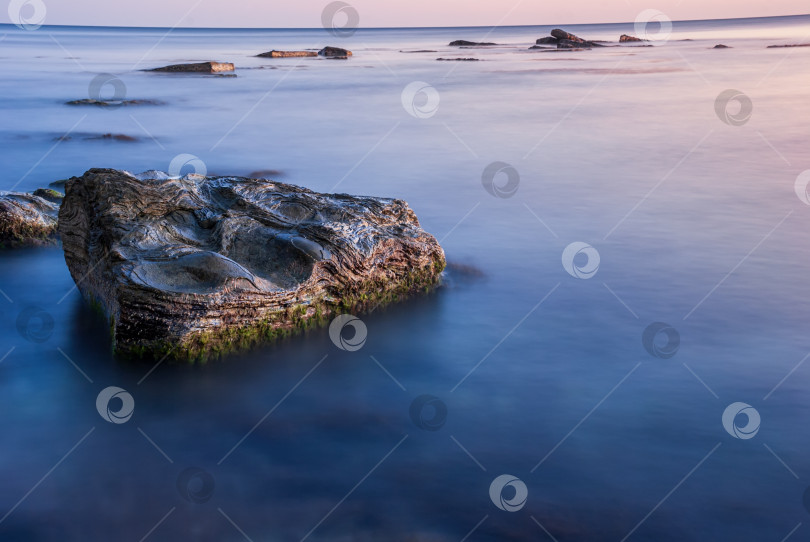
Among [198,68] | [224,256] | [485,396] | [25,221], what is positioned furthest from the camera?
[198,68]

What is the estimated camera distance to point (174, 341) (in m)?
6.84

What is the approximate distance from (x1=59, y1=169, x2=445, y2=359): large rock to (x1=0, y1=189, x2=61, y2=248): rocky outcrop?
2559 mm

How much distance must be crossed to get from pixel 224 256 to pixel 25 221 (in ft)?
15.5

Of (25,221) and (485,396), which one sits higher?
(485,396)

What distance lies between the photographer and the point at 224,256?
725 centimetres

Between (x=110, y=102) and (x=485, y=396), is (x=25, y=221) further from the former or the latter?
(x=110, y=102)

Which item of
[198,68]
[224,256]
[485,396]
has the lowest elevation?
[224,256]

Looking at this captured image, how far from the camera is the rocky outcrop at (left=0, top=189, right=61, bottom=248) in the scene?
10.4 metres

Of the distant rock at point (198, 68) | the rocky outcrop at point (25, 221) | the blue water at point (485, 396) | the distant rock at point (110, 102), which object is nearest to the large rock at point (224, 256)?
the blue water at point (485, 396)

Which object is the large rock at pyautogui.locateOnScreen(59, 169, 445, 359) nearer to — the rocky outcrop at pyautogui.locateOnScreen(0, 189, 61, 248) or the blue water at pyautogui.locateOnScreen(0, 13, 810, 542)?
the blue water at pyautogui.locateOnScreen(0, 13, 810, 542)

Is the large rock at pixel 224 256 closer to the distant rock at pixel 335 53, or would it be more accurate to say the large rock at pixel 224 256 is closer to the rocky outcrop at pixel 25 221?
the rocky outcrop at pixel 25 221

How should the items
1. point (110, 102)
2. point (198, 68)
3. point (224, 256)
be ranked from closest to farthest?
point (224, 256) < point (110, 102) < point (198, 68)

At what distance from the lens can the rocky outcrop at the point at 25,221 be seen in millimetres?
10359

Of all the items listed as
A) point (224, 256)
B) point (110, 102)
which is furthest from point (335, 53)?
point (224, 256)
